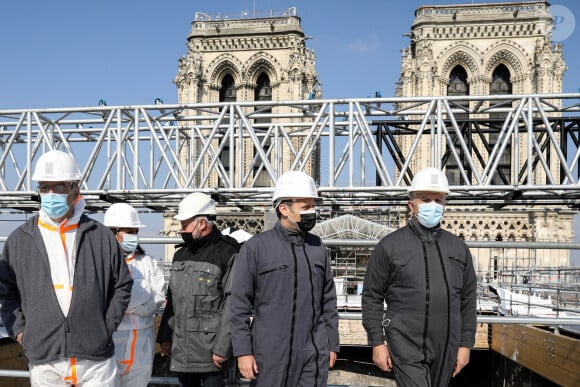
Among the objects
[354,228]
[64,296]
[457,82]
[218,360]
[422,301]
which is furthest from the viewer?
[457,82]

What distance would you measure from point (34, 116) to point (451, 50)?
23.3 metres

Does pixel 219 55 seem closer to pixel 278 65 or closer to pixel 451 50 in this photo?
pixel 278 65

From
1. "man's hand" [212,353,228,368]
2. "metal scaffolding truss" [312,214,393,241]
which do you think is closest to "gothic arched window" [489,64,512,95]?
"metal scaffolding truss" [312,214,393,241]

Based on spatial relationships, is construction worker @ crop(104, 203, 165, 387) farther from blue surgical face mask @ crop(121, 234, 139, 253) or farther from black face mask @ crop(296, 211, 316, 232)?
black face mask @ crop(296, 211, 316, 232)

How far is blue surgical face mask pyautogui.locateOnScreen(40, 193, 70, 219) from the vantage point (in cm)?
371

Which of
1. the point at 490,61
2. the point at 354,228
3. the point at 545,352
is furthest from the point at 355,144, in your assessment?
the point at 490,61

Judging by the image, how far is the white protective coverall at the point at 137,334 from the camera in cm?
447

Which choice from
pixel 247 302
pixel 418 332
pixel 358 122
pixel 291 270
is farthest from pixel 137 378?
pixel 358 122

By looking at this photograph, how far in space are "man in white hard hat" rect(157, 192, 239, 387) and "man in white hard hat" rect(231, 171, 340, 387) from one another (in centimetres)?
34

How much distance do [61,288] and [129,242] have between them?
3.63 ft

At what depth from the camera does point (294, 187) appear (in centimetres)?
409

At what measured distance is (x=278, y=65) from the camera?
109 ft

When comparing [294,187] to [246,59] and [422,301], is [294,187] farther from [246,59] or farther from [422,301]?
[246,59]

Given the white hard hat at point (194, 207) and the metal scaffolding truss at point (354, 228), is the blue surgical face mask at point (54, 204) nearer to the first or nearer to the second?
the white hard hat at point (194, 207)
